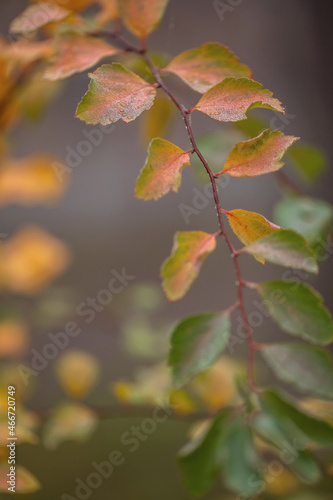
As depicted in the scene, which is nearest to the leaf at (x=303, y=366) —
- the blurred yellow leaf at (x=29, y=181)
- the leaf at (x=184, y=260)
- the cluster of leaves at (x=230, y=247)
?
the cluster of leaves at (x=230, y=247)

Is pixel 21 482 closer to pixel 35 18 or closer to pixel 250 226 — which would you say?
pixel 250 226

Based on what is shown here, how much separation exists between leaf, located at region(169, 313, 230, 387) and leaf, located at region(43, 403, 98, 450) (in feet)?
0.87

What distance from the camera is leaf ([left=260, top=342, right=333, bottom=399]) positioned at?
1.25 feet

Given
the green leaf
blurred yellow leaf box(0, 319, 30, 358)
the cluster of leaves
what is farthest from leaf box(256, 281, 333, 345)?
blurred yellow leaf box(0, 319, 30, 358)

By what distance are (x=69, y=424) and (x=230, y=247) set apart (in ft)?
1.28

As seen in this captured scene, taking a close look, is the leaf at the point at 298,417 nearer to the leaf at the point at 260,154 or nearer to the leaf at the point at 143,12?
the leaf at the point at 260,154

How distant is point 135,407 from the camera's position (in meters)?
0.60

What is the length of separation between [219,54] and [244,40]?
98 centimetres

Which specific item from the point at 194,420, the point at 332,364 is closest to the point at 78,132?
the point at 194,420

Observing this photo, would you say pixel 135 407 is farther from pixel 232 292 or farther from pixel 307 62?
pixel 307 62

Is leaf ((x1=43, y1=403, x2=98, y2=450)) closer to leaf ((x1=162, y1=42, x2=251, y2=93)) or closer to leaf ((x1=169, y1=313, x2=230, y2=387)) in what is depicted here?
leaf ((x1=169, y1=313, x2=230, y2=387))

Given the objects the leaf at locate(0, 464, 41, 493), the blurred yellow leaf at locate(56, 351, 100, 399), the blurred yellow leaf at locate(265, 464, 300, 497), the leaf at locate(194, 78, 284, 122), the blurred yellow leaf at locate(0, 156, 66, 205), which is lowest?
the blurred yellow leaf at locate(265, 464, 300, 497)

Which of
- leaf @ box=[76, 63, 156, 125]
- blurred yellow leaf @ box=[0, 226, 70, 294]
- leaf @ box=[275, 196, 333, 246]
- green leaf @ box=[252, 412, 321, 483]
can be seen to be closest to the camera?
leaf @ box=[76, 63, 156, 125]

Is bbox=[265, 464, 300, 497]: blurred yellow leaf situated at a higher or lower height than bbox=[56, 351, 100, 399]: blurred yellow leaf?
lower
